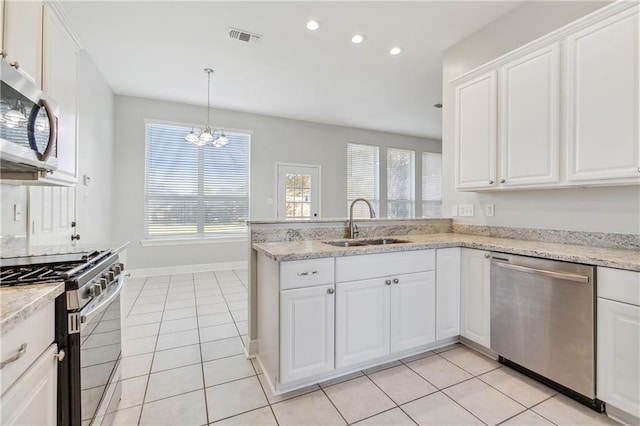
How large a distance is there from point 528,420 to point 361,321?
103 cm

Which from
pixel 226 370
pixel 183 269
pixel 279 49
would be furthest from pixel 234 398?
pixel 183 269

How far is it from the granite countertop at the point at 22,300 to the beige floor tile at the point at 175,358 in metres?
1.39

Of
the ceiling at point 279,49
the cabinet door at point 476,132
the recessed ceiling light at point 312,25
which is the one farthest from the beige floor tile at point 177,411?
the recessed ceiling light at point 312,25

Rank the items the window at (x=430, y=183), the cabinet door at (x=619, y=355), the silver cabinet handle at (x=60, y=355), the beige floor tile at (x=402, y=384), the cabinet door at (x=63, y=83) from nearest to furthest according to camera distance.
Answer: the silver cabinet handle at (x=60, y=355)
the cabinet door at (x=619, y=355)
the cabinet door at (x=63, y=83)
the beige floor tile at (x=402, y=384)
the window at (x=430, y=183)

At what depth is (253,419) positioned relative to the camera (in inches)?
63.8

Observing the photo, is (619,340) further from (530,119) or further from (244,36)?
(244,36)

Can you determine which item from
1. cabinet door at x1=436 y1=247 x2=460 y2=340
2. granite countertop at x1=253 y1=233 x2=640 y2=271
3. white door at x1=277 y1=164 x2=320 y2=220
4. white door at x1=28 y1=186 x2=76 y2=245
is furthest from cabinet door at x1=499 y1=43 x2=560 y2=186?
white door at x1=277 y1=164 x2=320 y2=220

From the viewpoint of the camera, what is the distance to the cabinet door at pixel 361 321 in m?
1.91

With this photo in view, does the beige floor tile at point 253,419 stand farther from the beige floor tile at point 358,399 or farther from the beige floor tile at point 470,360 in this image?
the beige floor tile at point 470,360

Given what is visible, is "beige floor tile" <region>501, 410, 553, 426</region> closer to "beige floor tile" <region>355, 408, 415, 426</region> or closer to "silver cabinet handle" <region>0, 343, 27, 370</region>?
"beige floor tile" <region>355, 408, 415, 426</region>

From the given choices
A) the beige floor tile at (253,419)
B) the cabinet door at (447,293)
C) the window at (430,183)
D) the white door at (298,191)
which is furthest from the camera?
the window at (430,183)

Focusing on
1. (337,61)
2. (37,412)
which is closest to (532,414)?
(37,412)

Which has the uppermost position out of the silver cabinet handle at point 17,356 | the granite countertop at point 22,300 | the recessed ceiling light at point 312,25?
the recessed ceiling light at point 312,25

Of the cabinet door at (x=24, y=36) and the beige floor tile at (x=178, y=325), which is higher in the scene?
the cabinet door at (x=24, y=36)
